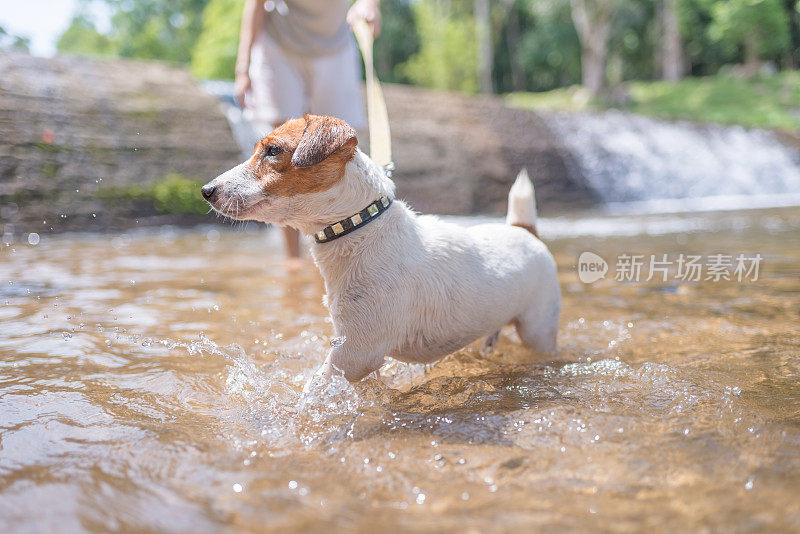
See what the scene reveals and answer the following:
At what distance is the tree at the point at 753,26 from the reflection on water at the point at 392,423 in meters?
22.6

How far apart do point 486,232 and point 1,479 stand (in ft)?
7.27

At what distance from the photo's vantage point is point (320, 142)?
7.48 ft

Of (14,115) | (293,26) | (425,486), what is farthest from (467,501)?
(14,115)

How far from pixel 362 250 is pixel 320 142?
0.48 meters

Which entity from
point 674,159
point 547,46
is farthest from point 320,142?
point 547,46

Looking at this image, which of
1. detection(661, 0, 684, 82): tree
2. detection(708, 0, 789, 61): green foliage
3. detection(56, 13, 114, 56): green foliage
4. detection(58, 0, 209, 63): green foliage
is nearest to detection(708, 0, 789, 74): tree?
detection(708, 0, 789, 61): green foliage

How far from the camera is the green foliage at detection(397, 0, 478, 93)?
33.3m

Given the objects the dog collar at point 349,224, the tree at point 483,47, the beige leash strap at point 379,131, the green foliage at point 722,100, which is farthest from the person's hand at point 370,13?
the tree at point 483,47

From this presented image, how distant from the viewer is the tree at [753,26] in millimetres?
21812

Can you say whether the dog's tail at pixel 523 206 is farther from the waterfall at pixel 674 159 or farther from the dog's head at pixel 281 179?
the waterfall at pixel 674 159

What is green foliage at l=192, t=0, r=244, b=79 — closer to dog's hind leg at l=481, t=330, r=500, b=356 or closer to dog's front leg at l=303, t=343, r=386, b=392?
dog's hind leg at l=481, t=330, r=500, b=356

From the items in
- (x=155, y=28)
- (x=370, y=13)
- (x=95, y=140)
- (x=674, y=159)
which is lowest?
(x=674, y=159)

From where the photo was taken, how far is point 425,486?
1745 millimetres

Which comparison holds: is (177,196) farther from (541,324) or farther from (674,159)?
(674,159)
